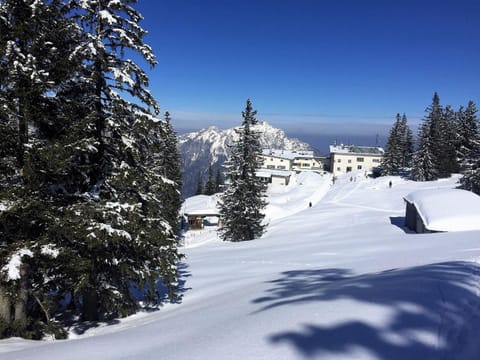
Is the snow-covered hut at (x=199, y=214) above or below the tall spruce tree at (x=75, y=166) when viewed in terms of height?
below

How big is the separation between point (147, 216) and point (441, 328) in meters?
7.44

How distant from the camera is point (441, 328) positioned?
3.81 meters

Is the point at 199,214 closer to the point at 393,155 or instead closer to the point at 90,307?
the point at 90,307

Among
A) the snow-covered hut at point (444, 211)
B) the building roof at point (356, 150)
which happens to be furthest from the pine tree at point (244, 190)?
the building roof at point (356, 150)

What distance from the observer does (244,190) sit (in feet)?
87.6

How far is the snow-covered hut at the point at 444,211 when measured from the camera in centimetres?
1792

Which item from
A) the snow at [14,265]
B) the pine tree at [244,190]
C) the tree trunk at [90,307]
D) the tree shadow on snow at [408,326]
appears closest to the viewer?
the tree shadow on snow at [408,326]

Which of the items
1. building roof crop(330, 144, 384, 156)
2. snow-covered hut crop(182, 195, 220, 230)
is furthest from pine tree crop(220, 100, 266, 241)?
building roof crop(330, 144, 384, 156)

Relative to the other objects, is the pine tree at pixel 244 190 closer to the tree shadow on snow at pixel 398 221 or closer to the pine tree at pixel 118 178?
the tree shadow on snow at pixel 398 221

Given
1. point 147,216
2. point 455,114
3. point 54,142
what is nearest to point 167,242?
point 147,216

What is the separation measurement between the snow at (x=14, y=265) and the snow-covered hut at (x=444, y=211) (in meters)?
19.2

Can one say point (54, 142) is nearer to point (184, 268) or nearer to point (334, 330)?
point (334, 330)

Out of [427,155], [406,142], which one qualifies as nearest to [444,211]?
[427,155]

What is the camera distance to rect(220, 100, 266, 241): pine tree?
2662 centimetres
